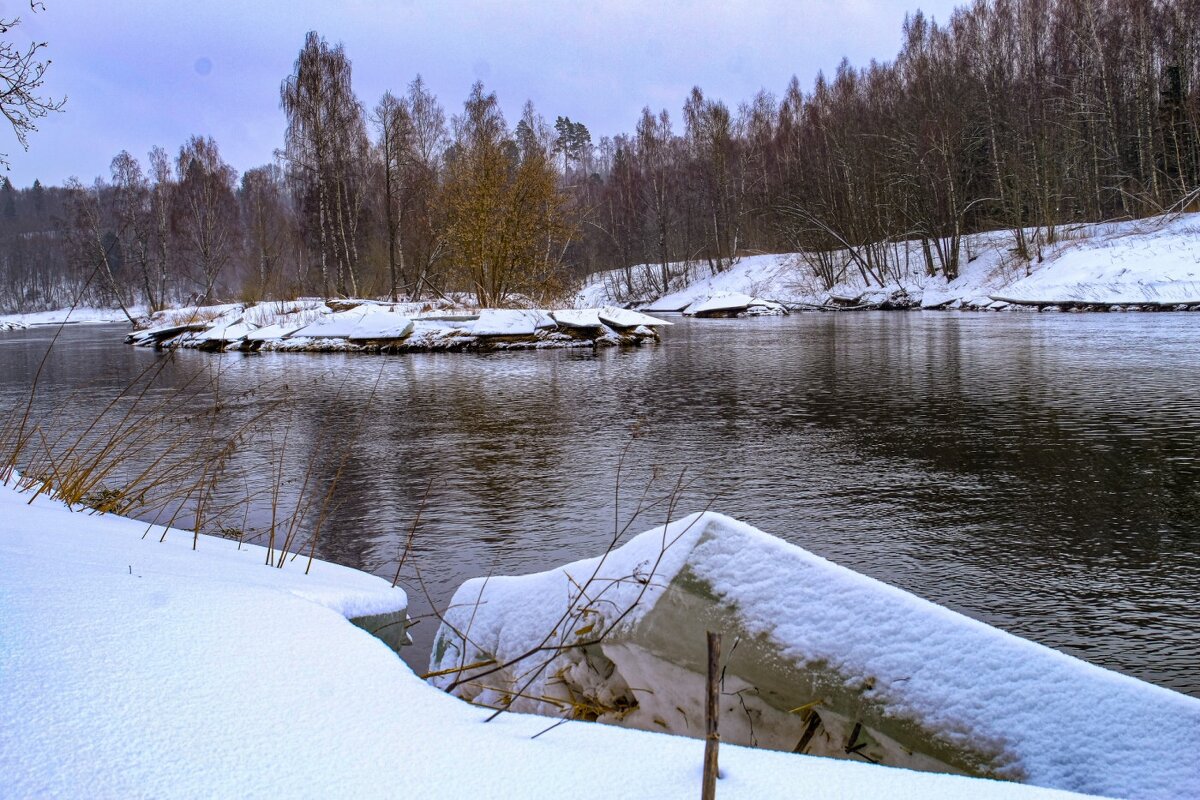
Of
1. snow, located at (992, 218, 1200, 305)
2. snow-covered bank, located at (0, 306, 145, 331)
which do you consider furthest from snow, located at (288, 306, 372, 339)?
snow-covered bank, located at (0, 306, 145, 331)

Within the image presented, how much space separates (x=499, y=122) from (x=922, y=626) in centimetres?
3781

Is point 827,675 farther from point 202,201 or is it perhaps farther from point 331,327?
point 202,201

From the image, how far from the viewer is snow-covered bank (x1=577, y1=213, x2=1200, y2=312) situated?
24.6 meters

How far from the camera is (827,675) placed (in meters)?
2.13

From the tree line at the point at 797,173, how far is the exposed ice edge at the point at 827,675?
2158 cm

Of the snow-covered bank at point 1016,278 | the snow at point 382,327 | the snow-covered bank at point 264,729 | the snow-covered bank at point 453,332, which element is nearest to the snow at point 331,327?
the snow-covered bank at point 453,332

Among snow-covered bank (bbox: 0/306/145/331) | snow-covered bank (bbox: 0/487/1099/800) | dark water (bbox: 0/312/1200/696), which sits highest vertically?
snow-covered bank (bbox: 0/306/145/331)

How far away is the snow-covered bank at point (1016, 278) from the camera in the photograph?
24.6m

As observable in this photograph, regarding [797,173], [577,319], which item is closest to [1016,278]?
[797,173]

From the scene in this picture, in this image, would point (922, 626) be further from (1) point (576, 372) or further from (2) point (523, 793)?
(1) point (576, 372)

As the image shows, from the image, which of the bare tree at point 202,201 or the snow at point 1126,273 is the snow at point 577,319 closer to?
the snow at point 1126,273

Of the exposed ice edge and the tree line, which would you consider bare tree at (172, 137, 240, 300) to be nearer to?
the tree line

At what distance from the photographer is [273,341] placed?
22922 millimetres

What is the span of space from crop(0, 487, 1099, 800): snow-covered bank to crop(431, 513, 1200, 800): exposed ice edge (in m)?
0.51
